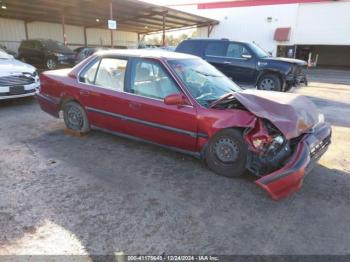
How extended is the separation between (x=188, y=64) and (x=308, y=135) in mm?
2041

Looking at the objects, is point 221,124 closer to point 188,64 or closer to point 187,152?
point 187,152

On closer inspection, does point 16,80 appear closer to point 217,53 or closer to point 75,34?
point 217,53

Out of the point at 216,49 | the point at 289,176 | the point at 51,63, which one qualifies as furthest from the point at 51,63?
the point at 289,176

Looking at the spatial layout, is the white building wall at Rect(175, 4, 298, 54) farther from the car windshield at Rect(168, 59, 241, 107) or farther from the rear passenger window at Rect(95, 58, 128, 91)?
the rear passenger window at Rect(95, 58, 128, 91)

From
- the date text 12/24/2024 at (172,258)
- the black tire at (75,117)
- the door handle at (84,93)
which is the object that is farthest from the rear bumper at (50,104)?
the date text 12/24/2024 at (172,258)

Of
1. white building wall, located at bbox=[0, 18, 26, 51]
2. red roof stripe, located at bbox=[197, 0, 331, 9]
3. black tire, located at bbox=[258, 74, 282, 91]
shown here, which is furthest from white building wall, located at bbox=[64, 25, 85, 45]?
black tire, located at bbox=[258, 74, 282, 91]

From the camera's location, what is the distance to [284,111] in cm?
358

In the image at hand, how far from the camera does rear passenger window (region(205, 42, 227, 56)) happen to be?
1074 cm

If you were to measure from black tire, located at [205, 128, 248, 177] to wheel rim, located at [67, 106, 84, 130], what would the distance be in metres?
2.50

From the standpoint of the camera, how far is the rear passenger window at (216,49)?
10.7 meters

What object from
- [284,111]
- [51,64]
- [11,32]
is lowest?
[51,64]

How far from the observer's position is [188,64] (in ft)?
15.4

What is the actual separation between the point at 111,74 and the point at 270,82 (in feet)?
21.8

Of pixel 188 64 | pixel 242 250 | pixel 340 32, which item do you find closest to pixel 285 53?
pixel 340 32
